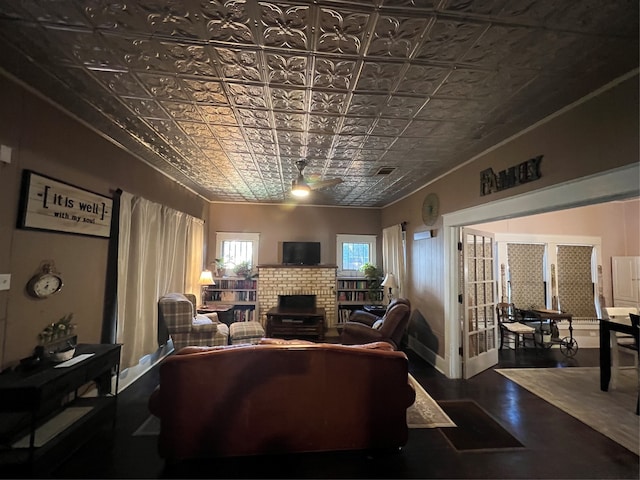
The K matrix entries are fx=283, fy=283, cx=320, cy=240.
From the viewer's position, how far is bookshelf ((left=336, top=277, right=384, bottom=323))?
21.5 feet

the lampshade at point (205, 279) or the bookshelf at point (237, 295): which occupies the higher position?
the lampshade at point (205, 279)

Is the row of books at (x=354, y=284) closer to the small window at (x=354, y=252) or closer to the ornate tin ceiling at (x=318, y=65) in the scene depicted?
the small window at (x=354, y=252)

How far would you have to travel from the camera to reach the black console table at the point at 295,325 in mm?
5438

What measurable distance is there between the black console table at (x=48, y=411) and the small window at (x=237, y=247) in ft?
13.0

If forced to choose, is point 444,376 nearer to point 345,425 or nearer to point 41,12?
point 345,425

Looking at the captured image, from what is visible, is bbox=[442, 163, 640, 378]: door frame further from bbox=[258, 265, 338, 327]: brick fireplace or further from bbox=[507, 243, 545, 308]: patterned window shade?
bbox=[258, 265, 338, 327]: brick fireplace

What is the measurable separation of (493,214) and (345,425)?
2539mm

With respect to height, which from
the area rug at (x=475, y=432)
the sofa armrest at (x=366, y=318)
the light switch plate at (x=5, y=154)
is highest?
the light switch plate at (x=5, y=154)

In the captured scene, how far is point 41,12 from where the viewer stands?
1.48m

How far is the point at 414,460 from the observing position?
2.16 meters

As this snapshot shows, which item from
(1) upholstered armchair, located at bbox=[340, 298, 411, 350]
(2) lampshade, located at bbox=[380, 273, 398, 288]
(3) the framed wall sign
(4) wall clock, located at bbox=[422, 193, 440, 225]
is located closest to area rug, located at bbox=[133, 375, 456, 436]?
(1) upholstered armchair, located at bbox=[340, 298, 411, 350]

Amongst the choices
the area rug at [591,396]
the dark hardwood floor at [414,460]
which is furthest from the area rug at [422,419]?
the area rug at [591,396]

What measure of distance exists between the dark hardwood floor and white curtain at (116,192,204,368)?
984mm

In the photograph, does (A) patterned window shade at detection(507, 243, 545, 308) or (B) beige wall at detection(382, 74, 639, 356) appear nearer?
(B) beige wall at detection(382, 74, 639, 356)
